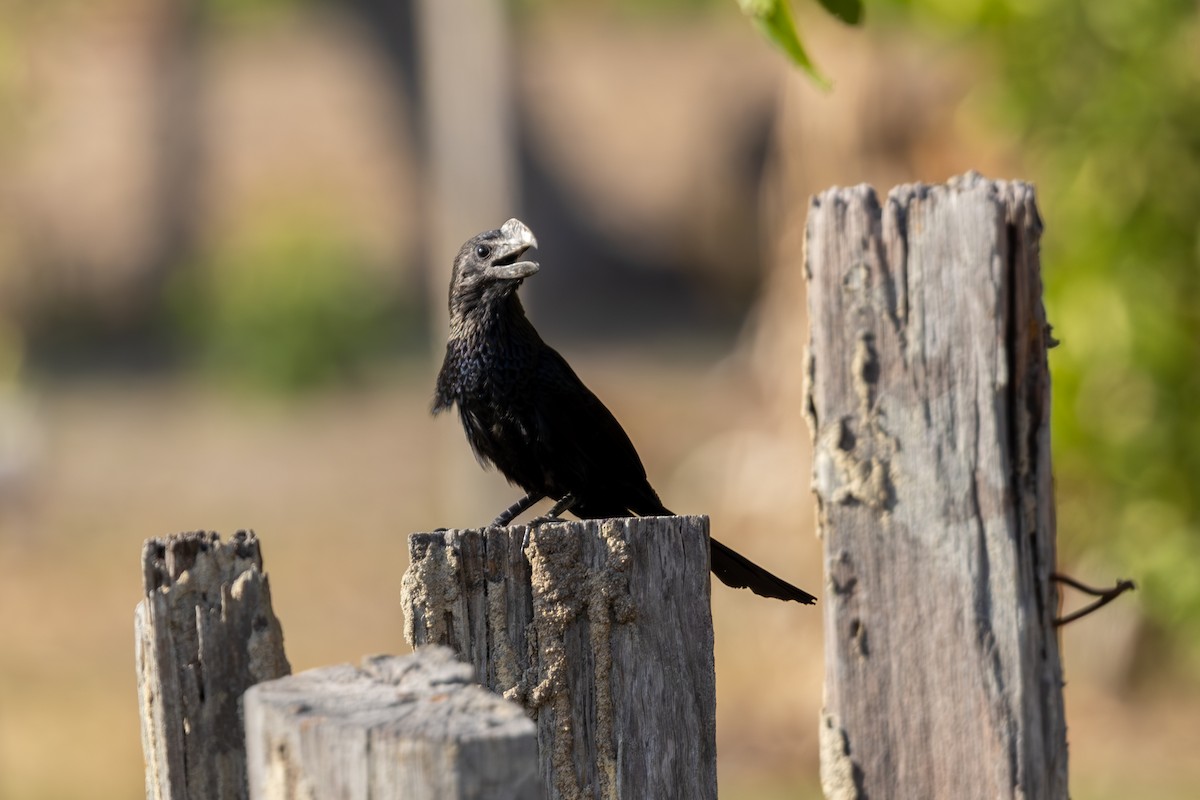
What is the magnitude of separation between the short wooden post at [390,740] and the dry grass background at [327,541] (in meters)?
6.13

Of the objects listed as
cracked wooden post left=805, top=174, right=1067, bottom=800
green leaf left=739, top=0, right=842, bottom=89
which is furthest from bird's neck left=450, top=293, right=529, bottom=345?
green leaf left=739, top=0, right=842, bottom=89

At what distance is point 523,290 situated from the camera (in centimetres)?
1597

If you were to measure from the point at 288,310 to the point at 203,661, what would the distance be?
15.3m

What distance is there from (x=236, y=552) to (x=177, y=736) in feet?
0.79

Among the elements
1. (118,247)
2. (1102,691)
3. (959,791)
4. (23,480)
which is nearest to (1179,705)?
(1102,691)

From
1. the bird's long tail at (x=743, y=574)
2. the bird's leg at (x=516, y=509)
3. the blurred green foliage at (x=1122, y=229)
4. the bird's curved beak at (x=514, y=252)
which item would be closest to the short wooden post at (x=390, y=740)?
the bird's long tail at (x=743, y=574)

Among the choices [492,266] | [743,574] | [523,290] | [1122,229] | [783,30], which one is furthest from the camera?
[523,290]

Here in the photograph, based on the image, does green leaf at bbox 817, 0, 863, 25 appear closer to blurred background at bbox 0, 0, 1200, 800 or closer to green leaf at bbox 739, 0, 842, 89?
green leaf at bbox 739, 0, 842, 89

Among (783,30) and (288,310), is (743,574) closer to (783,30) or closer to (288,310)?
(783,30)

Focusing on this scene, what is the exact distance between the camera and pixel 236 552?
202 centimetres

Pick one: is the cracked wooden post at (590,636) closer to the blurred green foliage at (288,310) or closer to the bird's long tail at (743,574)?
the bird's long tail at (743,574)

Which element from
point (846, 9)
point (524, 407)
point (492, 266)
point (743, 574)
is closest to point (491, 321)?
point (492, 266)

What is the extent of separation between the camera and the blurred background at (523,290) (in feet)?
22.4

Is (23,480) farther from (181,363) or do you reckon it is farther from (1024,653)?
(1024,653)
